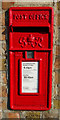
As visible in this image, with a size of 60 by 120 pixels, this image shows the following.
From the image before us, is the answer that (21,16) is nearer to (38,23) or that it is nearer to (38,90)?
(38,23)

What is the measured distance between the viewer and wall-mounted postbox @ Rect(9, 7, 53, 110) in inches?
67.0

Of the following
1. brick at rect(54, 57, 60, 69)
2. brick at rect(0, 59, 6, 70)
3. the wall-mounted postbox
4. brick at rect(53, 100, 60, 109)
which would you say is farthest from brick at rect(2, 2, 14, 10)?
brick at rect(53, 100, 60, 109)

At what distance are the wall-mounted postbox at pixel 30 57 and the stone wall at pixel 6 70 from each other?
115 millimetres

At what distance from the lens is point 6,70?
6.16 ft

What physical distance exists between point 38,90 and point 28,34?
A: 2.25 ft

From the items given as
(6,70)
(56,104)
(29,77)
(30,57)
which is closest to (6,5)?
(30,57)

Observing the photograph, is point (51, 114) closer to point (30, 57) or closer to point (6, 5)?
point (30, 57)

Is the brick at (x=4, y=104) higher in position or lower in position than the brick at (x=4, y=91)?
lower

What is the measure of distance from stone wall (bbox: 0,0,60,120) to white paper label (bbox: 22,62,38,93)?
24 cm

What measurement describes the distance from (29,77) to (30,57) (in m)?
0.24

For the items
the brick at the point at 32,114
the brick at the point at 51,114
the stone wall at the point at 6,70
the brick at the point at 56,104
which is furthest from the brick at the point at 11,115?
the brick at the point at 56,104

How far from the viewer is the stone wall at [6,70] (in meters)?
1.81

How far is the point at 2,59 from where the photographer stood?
1.88 metres

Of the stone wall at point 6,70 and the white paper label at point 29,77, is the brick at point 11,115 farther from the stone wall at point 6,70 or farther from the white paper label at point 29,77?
the white paper label at point 29,77
